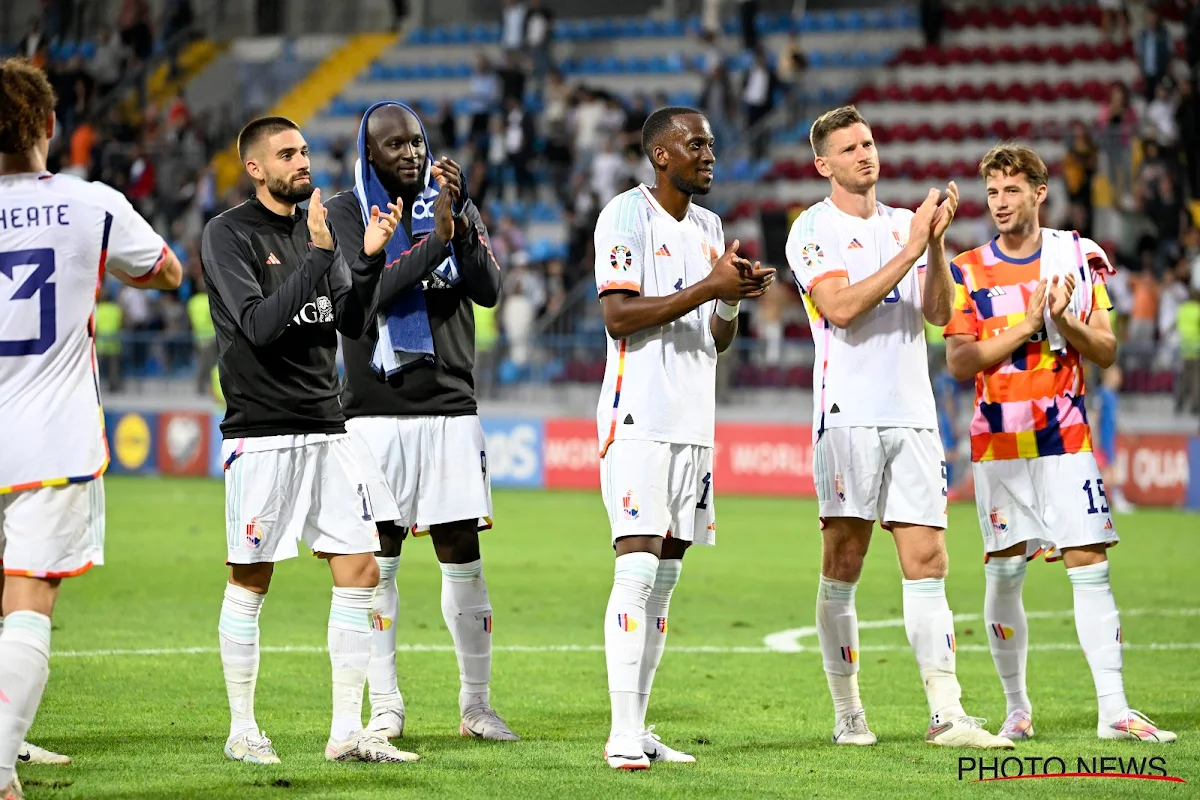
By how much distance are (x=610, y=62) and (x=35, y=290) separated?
26666 millimetres

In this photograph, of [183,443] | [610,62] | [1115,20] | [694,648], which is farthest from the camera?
[610,62]

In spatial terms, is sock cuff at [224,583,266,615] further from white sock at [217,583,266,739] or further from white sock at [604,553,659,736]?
white sock at [604,553,659,736]

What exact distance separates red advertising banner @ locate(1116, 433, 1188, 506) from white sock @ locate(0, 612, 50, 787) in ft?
53.7

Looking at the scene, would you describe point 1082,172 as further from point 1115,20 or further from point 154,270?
point 154,270

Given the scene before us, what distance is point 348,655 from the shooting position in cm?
623

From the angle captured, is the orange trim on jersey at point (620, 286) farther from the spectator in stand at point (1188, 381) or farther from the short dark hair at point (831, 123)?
the spectator in stand at point (1188, 381)

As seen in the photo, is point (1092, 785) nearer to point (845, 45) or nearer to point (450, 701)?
point (450, 701)

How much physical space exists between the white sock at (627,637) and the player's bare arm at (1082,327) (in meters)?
2.03

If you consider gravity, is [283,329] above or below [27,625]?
above

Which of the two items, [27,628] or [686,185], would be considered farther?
[686,185]

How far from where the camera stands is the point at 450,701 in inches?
307

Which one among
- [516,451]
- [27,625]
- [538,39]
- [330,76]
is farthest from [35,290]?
[330,76]

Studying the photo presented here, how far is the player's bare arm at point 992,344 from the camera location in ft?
22.5

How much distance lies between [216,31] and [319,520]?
31.3m
